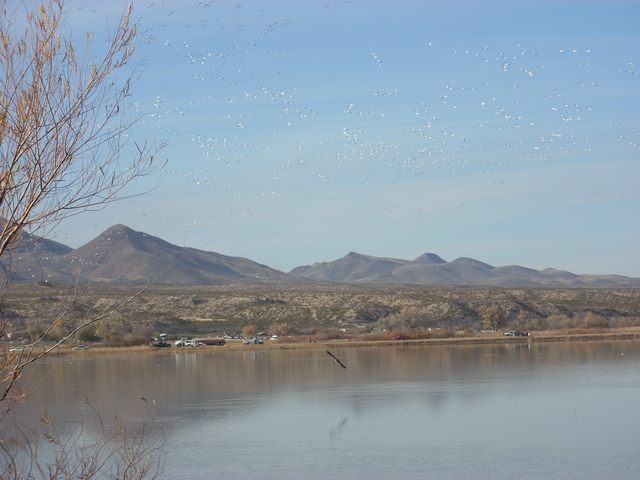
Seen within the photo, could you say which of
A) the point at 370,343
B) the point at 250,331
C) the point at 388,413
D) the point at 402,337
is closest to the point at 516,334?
the point at 402,337

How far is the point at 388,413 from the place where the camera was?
2748cm

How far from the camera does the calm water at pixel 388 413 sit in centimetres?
1998

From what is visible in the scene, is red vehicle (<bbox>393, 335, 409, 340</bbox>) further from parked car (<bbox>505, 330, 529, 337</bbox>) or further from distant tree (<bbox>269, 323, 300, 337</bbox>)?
distant tree (<bbox>269, 323, 300, 337</bbox>)

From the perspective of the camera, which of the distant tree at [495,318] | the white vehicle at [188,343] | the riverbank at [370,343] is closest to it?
the riverbank at [370,343]

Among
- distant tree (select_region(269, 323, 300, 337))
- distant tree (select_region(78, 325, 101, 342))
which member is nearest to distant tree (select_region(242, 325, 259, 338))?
distant tree (select_region(269, 323, 300, 337))

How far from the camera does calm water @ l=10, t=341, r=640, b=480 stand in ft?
65.6

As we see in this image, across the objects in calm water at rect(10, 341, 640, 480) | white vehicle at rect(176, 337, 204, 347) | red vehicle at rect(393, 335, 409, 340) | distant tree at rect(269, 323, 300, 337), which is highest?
distant tree at rect(269, 323, 300, 337)

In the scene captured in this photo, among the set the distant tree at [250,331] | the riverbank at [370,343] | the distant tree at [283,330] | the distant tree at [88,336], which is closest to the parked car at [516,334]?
the riverbank at [370,343]

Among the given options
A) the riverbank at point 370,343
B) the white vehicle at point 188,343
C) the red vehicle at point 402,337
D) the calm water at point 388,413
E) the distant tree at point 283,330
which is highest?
the distant tree at point 283,330

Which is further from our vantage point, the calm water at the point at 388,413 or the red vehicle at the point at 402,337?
the red vehicle at the point at 402,337

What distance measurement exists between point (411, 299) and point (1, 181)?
88441mm

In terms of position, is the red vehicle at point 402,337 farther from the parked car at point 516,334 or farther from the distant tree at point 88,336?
the distant tree at point 88,336

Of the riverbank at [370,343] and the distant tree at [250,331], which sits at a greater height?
the distant tree at [250,331]

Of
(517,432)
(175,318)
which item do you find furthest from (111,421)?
(175,318)
